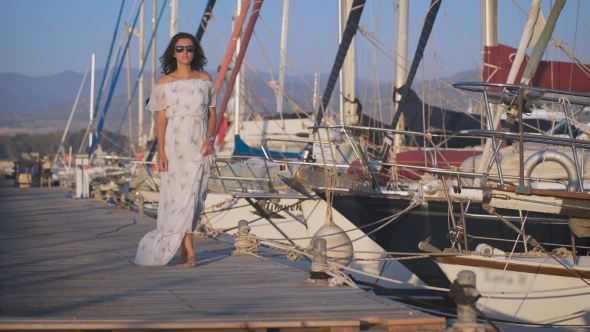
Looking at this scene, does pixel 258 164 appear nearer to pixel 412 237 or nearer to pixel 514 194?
pixel 412 237

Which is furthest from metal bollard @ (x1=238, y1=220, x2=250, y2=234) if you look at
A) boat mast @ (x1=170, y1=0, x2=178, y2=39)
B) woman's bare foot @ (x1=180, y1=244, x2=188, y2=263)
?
boat mast @ (x1=170, y1=0, x2=178, y2=39)

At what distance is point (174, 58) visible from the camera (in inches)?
248

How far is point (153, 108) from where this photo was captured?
6258 mm

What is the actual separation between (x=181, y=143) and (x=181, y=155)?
10 centimetres

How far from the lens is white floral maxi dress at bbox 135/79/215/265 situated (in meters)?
6.14

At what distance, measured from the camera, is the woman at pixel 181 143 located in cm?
614

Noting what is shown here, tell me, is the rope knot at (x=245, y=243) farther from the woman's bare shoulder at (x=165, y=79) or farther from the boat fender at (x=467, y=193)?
the boat fender at (x=467, y=193)

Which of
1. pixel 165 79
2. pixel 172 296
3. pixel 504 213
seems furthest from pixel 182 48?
pixel 504 213

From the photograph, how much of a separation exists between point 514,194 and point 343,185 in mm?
3998

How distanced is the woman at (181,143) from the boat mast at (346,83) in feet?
41.0

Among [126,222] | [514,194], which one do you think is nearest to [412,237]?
[514,194]

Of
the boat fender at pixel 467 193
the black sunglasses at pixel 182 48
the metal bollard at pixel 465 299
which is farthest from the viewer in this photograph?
the boat fender at pixel 467 193

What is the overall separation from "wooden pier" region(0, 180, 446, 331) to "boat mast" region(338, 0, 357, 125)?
11.5 m

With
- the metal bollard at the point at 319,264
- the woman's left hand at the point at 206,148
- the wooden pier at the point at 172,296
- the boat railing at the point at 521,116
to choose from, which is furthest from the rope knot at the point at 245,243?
the boat railing at the point at 521,116
